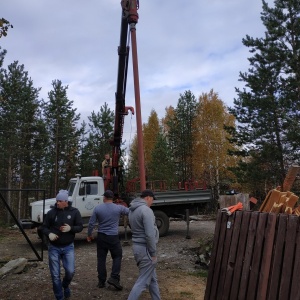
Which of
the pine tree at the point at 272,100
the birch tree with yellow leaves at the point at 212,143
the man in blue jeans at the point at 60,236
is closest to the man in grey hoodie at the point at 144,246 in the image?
the man in blue jeans at the point at 60,236

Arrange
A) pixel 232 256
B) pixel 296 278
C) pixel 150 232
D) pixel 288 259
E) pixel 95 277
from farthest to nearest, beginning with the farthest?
pixel 95 277 < pixel 150 232 < pixel 232 256 < pixel 288 259 < pixel 296 278

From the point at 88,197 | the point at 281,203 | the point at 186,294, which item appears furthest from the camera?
the point at 88,197

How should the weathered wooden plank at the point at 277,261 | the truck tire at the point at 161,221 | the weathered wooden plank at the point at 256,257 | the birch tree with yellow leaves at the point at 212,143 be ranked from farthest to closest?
the birch tree with yellow leaves at the point at 212,143
the truck tire at the point at 161,221
the weathered wooden plank at the point at 256,257
the weathered wooden plank at the point at 277,261

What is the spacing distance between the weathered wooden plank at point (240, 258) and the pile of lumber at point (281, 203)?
47 cm

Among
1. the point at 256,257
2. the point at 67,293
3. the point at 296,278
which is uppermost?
the point at 256,257

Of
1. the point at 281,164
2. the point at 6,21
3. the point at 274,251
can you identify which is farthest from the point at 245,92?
the point at 274,251

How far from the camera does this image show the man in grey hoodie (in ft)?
15.8

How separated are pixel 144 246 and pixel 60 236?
138cm

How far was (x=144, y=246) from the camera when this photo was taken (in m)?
4.92

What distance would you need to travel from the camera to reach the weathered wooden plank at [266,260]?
152 inches

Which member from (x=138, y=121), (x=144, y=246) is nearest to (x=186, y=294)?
(x=144, y=246)

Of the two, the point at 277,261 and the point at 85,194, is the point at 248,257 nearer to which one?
the point at 277,261

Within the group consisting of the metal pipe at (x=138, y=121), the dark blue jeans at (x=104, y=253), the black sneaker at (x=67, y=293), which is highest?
the metal pipe at (x=138, y=121)

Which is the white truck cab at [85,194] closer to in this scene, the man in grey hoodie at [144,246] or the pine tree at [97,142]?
the man in grey hoodie at [144,246]
